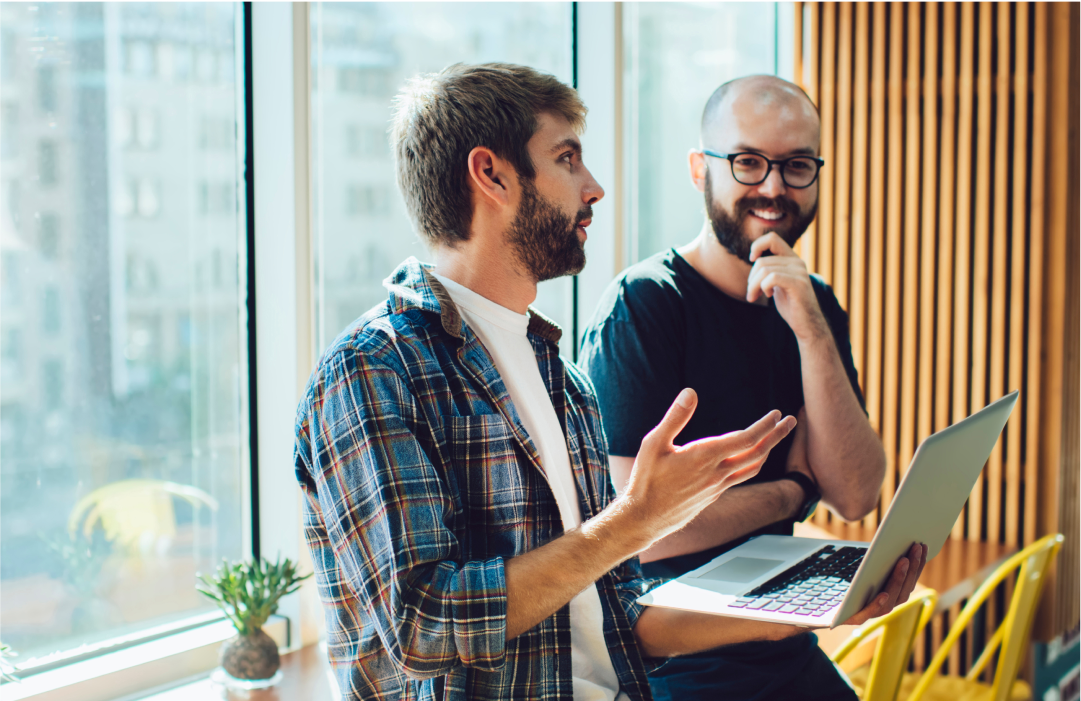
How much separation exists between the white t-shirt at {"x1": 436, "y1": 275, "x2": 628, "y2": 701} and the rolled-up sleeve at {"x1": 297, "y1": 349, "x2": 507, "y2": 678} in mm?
262

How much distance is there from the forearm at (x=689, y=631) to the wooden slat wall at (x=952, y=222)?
2.45 metres

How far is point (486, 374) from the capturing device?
48.7 inches

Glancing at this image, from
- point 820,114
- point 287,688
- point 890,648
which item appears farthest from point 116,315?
point 820,114

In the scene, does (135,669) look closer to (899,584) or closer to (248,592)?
(248,592)

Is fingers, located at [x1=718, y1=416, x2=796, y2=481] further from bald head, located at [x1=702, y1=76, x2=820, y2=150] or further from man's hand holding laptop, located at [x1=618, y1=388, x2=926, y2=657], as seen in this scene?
bald head, located at [x1=702, y1=76, x2=820, y2=150]

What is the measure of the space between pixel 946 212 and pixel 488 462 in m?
3.03

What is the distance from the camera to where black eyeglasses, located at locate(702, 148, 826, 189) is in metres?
1.88

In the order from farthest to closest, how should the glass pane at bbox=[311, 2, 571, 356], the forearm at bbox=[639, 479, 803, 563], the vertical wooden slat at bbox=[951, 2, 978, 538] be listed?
the vertical wooden slat at bbox=[951, 2, 978, 538] < the glass pane at bbox=[311, 2, 571, 356] < the forearm at bbox=[639, 479, 803, 563]

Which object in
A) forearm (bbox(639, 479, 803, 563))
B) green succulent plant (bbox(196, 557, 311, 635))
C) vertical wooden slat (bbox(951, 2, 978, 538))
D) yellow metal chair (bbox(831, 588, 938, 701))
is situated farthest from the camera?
vertical wooden slat (bbox(951, 2, 978, 538))

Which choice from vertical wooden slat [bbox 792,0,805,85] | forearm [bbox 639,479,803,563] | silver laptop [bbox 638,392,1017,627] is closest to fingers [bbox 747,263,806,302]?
forearm [bbox 639,479,803,563]

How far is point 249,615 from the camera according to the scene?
1912 mm

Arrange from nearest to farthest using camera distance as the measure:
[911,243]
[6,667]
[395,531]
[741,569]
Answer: [395,531]
[741,569]
[6,667]
[911,243]

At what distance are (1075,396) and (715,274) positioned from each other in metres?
2.60

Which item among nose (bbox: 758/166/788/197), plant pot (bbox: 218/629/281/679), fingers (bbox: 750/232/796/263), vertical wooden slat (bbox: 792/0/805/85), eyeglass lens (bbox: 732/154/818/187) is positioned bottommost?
plant pot (bbox: 218/629/281/679)
